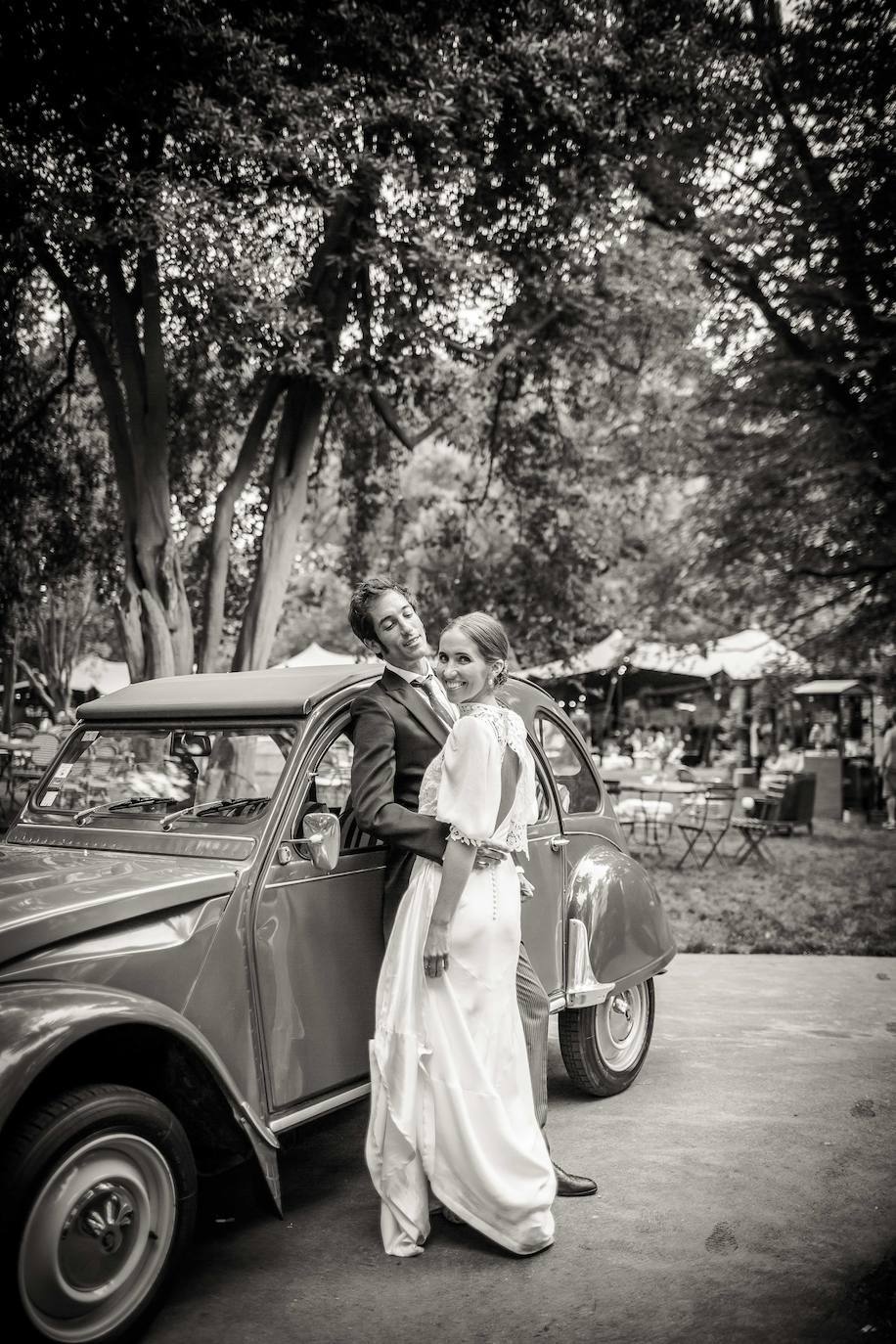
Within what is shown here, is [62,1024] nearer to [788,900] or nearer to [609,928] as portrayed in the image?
[609,928]

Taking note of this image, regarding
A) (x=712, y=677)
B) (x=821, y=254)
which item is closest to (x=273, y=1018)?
(x=821, y=254)

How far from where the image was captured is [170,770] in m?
3.96

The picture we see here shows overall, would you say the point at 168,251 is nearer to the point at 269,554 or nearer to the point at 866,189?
the point at 269,554

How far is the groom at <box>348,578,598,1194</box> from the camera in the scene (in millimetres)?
3398

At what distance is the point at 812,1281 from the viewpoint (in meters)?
3.25

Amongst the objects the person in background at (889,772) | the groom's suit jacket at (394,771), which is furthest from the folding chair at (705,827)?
the groom's suit jacket at (394,771)

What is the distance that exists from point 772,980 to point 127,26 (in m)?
8.71

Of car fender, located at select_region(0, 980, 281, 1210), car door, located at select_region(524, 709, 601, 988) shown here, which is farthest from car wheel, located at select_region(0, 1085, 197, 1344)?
car door, located at select_region(524, 709, 601, 988)

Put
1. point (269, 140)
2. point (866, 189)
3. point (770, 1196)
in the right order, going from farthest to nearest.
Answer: point (866, 189) → point (269, 140) → point (770, 1196)

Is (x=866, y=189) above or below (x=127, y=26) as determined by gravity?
above

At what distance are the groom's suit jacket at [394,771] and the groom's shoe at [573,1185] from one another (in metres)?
1.20

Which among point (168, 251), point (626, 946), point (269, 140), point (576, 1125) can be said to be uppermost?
point (269, 140)

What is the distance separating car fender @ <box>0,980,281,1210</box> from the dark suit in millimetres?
850

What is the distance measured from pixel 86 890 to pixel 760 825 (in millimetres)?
10283
